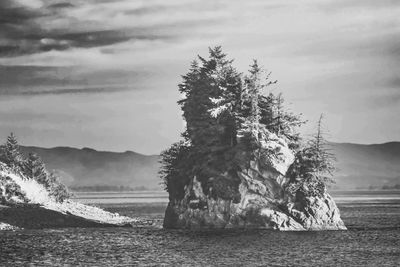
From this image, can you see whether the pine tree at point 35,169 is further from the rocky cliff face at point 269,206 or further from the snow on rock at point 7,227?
the rocky cliff face at point 269,206

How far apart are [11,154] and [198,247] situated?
56.8 m

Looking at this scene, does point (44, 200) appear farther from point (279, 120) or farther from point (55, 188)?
point (279, 120)

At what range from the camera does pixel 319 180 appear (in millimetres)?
94750

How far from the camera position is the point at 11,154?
118 meters

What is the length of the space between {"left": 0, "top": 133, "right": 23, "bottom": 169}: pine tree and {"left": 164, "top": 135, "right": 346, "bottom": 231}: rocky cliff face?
39.4 metres

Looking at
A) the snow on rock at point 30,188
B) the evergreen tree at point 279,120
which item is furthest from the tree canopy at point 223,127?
the snow on rock at point 30,188

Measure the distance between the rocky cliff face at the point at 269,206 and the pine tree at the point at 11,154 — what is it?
39414mm

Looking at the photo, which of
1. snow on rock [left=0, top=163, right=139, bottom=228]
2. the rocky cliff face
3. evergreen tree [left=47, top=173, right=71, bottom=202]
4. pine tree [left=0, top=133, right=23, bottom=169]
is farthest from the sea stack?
pine tree [left=0, top=133, right=23, bottom=169]

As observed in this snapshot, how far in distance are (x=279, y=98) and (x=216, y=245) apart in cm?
3628

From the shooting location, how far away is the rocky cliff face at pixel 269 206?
306 feet

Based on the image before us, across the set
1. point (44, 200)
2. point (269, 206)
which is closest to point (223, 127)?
point (269, 206)

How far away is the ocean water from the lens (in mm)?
60875

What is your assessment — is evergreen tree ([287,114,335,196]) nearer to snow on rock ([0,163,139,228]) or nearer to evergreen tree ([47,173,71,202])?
snow on rock ([0,163,139,228])

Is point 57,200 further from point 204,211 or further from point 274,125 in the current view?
point 274,125
